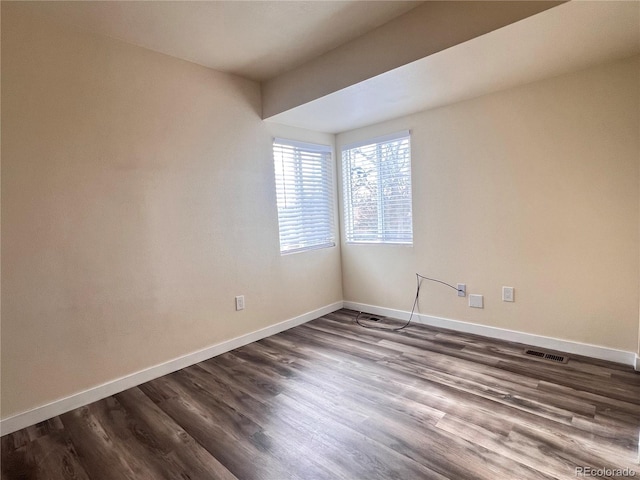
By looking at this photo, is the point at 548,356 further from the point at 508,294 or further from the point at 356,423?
the point at 356,423

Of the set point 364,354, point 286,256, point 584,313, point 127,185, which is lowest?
point 364,354

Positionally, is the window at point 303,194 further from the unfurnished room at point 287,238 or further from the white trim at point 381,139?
the white trim at point 381,139

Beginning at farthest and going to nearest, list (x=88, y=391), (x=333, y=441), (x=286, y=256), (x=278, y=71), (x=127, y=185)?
(x=286, y=256)
(x=278, y=71)
(x=127, y=185)
(x=88, y=391)
(x=333, y=441)

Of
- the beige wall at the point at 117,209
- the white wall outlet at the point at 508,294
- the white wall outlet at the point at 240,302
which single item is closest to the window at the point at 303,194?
the beige wall at the point at 117,209

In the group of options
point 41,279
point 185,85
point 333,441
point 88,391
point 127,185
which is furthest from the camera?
point 185,85

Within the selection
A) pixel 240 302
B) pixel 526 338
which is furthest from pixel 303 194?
pixel 526 338

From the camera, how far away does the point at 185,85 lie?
104 inches

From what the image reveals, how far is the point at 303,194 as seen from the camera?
362 centimetres

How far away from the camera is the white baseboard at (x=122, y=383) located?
196 cm

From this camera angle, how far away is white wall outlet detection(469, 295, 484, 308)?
297 cm

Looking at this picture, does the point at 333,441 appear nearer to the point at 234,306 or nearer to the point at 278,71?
the point at 234,306

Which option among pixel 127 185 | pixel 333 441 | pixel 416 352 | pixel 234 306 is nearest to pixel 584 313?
pixel 416 352

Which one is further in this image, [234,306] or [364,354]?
[234,306]

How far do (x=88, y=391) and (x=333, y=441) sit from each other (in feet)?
5.54
